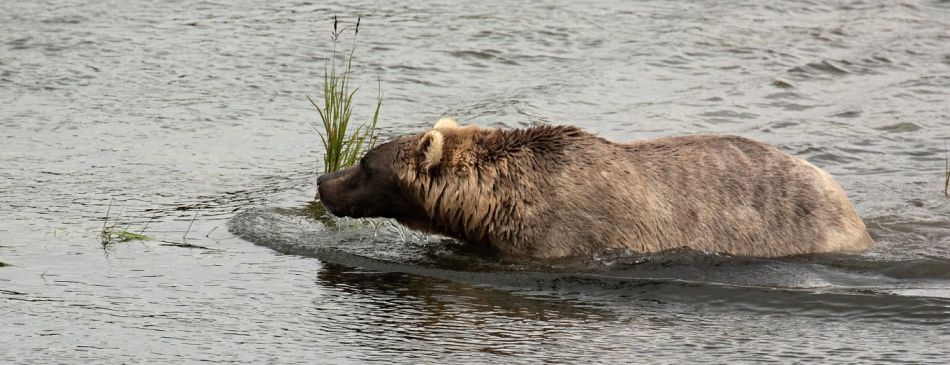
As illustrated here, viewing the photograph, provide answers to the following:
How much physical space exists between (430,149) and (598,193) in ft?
3.57

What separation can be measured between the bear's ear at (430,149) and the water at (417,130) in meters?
0.64

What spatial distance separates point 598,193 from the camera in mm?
8438

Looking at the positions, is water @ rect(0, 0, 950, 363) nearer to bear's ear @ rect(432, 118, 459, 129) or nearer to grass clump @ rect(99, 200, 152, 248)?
grass clump @ rect(99, 200, 152, 248)

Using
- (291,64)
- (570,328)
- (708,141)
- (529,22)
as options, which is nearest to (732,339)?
(570,328)

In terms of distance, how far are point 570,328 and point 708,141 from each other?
235 centimetres

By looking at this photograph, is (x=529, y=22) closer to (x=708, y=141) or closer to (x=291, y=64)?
(x=291, y=64)

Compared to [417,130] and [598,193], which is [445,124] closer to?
[598,193]

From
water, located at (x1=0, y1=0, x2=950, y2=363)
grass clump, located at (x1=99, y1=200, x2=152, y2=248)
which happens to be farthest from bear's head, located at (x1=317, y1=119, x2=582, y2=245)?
grass clump, located at (x1=99, y1=200, x2=152, y2=248)

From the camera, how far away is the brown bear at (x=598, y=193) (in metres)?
8.45

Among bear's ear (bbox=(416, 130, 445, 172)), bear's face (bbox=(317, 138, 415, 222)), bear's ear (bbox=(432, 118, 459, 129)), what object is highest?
Answer: bear's ear (bbox=(432, 118, 459, 129))

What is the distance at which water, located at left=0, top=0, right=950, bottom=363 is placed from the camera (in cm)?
686

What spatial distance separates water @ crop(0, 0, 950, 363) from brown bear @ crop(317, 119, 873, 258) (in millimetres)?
171

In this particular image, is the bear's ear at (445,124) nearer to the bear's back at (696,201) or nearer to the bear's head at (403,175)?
the bear's head at (403,175)

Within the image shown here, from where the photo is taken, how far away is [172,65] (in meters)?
15.1
